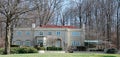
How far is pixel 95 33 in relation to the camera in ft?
235

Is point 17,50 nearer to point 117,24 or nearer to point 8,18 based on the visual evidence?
point 8,18

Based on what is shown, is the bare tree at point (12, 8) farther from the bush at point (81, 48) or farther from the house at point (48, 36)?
the house at point (48, 36)

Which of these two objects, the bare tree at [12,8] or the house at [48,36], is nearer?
the bare tree at [12,8]

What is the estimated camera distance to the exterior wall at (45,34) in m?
→ 66.6

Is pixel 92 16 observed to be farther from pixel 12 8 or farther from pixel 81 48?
pixel 12 8

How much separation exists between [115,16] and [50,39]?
16.8m

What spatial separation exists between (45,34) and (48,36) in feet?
3.71


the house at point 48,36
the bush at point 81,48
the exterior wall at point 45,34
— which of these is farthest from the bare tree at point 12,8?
the exterior wall at point 45,34

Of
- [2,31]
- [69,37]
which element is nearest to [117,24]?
[69,37]

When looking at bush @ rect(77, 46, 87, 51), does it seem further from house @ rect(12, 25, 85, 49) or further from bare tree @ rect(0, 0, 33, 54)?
bare tree @ rect(0, 0, 33, 54)

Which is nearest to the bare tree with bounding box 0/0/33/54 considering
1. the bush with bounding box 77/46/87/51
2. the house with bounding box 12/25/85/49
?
the bush with bounding box 77/46/87/51

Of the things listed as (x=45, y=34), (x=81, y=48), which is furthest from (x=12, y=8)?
(x=45, y=34)

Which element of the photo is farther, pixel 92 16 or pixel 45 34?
pixel 92 16

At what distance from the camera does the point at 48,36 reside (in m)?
66.3
